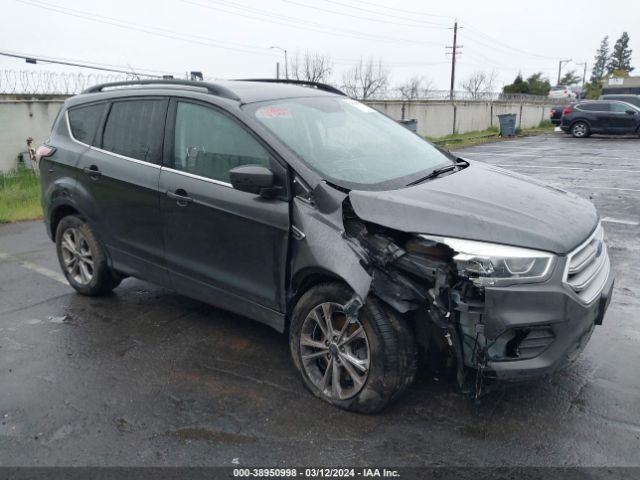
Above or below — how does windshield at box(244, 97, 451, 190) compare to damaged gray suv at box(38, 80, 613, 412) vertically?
above

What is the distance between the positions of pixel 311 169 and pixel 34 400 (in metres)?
2.22

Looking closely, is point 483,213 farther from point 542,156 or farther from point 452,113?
point 452,113

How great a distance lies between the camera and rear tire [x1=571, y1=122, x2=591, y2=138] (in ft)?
82.3

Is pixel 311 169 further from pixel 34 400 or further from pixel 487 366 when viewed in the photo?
pixel 34 400

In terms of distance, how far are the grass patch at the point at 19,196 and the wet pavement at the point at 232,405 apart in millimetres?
4161

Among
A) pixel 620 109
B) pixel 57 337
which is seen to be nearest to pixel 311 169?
pixel 57 337

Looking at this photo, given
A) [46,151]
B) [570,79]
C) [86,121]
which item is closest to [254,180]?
[86,121]

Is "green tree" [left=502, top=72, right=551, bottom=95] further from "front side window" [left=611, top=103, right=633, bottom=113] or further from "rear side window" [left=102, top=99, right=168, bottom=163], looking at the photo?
"rear side window" [left=102, top=99, right=168, bottom=163]

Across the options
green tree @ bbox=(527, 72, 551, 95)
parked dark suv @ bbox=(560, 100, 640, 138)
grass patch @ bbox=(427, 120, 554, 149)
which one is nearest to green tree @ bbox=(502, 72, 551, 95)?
green tree @ bbox=(527, 72, 551, 95)

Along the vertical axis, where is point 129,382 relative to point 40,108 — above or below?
below

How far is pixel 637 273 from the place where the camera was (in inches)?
223

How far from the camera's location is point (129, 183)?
14.1 feet

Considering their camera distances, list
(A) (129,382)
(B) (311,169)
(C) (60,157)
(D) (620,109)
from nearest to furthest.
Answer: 1. (B) (311,169)
2. (A) (129,382)
3. (C) (60,157)
4. (D) (620,109)

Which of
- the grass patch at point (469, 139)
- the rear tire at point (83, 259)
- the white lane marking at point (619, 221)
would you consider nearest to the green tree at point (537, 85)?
the grass patch at point (469, 139)
